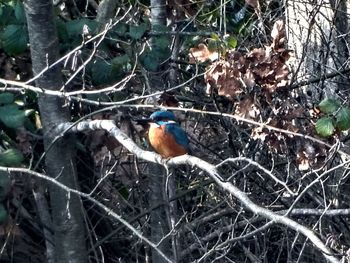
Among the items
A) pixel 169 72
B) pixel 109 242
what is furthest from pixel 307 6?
pixel 109 242

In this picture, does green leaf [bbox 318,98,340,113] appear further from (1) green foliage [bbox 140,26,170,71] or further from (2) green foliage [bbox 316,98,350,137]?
(1) green foliage [bbox 140,26,170,71]

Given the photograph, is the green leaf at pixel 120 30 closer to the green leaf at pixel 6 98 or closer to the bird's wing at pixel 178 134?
the bird's wing at pixel 178 134

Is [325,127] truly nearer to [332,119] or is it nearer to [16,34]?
[332,119]

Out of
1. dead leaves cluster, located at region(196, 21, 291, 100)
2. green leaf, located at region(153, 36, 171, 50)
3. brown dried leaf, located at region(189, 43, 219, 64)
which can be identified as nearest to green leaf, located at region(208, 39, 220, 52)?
brown dried leaf, located at region(189, 43, 219, 64)

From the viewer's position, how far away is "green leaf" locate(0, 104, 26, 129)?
158 inches

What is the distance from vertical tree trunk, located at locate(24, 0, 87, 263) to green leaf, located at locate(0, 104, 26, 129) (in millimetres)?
127

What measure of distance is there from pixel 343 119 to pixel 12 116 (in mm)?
1523

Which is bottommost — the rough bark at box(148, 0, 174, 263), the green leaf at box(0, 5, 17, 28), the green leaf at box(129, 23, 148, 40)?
the rough bark at box(148, 0, 174, 263)

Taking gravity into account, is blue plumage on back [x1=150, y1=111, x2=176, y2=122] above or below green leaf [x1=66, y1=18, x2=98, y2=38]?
below

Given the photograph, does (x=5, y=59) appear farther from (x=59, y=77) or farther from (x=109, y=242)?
(x=109, y=242)

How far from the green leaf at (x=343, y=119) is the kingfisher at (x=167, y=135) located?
0.98m

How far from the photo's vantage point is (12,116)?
403 centimetres

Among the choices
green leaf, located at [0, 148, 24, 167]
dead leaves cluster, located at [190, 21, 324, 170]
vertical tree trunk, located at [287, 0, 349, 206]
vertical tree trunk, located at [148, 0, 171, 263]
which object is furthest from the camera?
vertical tree trunk, located at [287, 0, 349, 206]

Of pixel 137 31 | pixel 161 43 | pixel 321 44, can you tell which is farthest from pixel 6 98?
pixel 321 44
